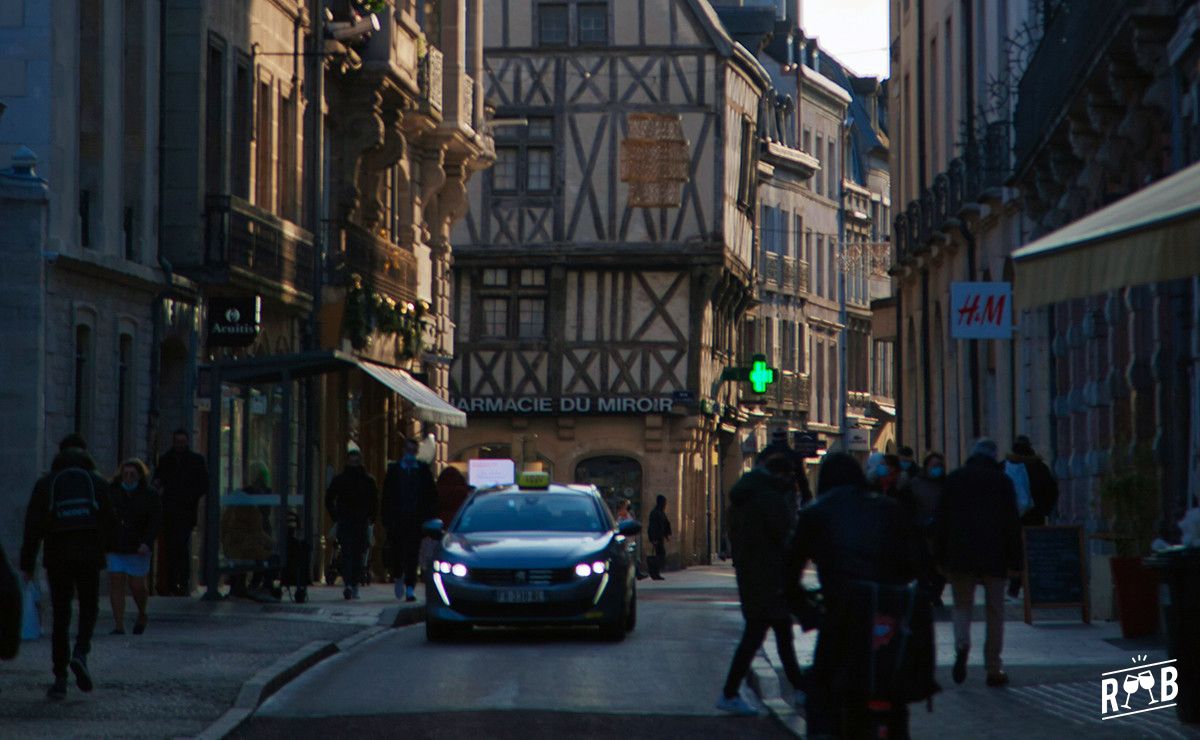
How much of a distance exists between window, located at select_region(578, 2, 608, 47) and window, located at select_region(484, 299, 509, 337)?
616cm

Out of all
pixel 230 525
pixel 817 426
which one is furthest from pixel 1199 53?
pixel 817 426

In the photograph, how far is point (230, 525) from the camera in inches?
971

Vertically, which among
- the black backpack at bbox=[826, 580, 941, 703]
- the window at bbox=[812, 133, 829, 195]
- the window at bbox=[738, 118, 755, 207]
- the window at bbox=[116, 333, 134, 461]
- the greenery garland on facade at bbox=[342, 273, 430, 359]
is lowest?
the black backpack at bbox=[826, 580, 941, 703]

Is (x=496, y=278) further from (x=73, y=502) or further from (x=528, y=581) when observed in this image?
(x=73, y=502)

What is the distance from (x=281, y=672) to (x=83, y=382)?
9.58m

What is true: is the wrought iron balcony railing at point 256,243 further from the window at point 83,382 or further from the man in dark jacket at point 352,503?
the window at point 83,382

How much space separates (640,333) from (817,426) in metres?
19.7

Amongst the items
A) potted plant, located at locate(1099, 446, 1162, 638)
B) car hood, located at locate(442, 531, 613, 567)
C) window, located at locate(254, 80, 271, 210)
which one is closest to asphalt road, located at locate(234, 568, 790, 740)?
car hood, located at locate(442, 531, 613, 567)

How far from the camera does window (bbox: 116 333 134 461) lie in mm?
26766

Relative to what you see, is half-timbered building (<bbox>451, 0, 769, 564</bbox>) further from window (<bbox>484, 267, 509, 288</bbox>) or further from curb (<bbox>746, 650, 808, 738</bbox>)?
curb (<bbox>746, 650, 808, 738</bbox>)

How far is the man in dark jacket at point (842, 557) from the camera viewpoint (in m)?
10.4

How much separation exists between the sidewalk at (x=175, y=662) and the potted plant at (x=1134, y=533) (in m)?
6.22

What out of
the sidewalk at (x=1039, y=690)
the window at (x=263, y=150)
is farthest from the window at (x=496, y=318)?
the sidewalk at (x=1039, y=690)

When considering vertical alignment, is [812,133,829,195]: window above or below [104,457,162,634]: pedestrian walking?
above
